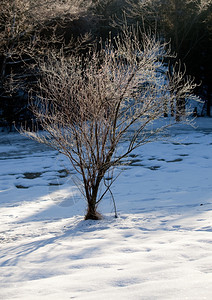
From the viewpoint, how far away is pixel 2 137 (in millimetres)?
18641

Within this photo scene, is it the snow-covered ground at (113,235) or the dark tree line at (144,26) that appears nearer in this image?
the snow-covered ground at (113,235)

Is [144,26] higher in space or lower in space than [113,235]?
higher

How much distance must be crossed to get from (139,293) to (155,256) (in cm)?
123

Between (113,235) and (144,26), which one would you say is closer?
(113,235)

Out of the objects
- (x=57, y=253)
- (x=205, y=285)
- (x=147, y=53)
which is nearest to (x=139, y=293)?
(x=205, y=285)

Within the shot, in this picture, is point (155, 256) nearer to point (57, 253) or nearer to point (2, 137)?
point (57, 253)

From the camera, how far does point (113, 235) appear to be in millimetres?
4945

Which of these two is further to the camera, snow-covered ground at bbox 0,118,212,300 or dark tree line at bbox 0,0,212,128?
dark tree line at bbox 0,0,212,128

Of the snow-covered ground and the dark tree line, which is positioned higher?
the dark tree line

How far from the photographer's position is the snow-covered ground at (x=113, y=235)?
279 centimetres

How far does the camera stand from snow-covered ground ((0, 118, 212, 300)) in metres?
2.79

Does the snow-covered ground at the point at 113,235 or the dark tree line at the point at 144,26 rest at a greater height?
the dark tree line at the point at 144,26

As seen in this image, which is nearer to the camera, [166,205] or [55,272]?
[55,272]

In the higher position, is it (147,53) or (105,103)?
(147,53)
